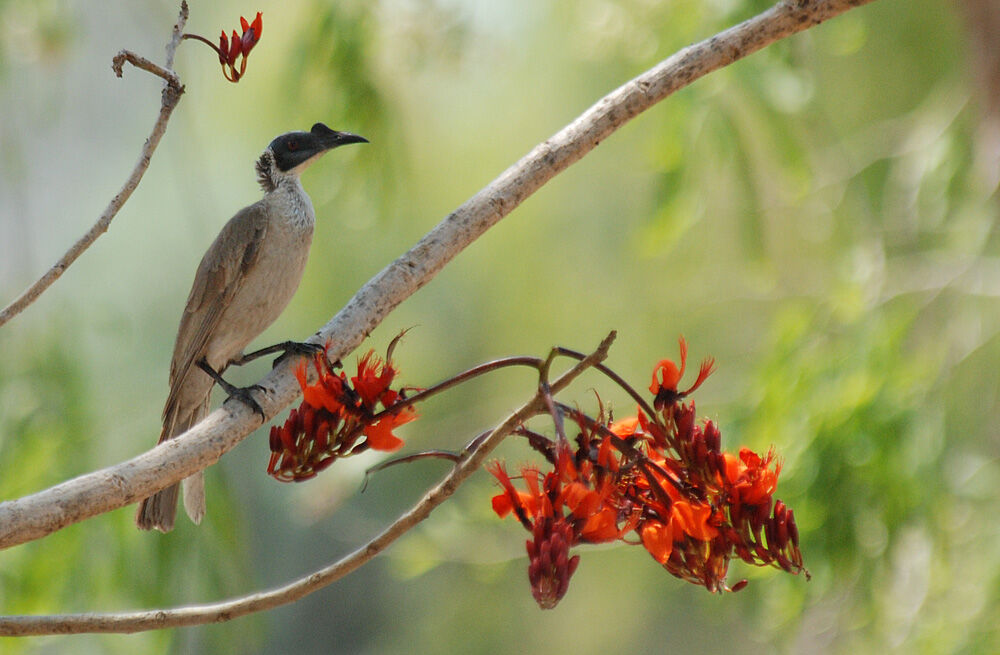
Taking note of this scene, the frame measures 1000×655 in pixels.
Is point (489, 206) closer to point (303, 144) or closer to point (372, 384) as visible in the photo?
point (372, 384)

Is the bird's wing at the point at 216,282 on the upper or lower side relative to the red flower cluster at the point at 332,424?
upper

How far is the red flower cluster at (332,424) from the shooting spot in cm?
152

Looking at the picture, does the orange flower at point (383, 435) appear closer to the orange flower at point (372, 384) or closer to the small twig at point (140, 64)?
the orange flower at point (372, 384)

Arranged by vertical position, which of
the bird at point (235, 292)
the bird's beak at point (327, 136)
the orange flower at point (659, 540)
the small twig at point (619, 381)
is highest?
the bird's beak at point (327, 136)

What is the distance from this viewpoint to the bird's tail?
97.3 inches

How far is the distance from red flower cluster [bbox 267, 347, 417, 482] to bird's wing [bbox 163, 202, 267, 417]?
5.16ft

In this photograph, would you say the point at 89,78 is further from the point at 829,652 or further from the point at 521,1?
the point at 829,652

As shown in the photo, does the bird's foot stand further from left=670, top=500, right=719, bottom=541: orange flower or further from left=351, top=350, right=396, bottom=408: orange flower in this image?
left=670, top=500, right=719, bottom=541: orange flower

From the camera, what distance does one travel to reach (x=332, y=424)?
1.53 metres

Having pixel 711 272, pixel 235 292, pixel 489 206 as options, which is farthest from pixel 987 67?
pixel 711 272

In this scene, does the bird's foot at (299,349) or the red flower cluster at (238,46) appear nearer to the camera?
the red flower cluster at (238,46)

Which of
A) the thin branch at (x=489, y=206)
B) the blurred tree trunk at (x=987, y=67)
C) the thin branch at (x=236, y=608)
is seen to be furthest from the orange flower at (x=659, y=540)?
the blurred tree trunk at (x=987, y=67)

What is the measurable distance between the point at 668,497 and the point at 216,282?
6.66 ft

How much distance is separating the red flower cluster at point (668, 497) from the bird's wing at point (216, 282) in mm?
1773
